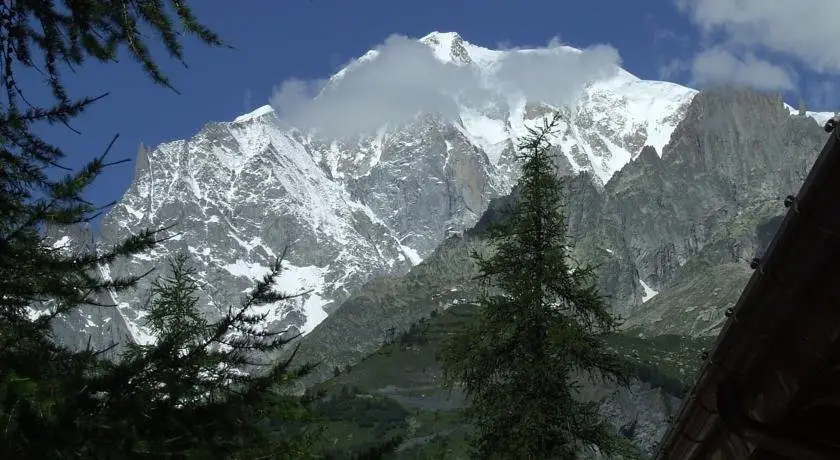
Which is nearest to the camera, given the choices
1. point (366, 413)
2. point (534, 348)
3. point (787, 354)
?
point (787, 354)

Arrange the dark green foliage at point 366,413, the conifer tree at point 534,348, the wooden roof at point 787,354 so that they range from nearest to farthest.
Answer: the wooden roof at point 787,354, the conifer tree at point 534,348, the dark green foliage at point 366,413

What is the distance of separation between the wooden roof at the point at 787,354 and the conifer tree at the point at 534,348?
11.1 m

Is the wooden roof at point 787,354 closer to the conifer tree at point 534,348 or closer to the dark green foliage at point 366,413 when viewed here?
the conifer tree at point 534,348

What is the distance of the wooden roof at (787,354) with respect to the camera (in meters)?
3.80

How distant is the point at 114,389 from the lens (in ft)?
15.7

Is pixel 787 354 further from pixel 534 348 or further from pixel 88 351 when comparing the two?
pixel 534 348

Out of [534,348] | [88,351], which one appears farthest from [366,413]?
[88,351]

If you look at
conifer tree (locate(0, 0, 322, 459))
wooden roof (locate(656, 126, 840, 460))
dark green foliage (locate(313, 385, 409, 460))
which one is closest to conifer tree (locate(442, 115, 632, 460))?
conifer tree (locate(0, 0, 322, 459))

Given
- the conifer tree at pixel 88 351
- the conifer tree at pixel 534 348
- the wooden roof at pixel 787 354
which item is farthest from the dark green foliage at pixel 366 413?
the wooden roof at pixel 787 354

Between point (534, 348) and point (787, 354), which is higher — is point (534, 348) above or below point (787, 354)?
above

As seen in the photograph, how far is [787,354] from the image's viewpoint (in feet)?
13.7

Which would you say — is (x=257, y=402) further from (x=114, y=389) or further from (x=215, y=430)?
(x=114, y=389)

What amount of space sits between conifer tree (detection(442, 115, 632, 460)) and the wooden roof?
11.1 meters

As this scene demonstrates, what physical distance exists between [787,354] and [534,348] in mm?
12713
